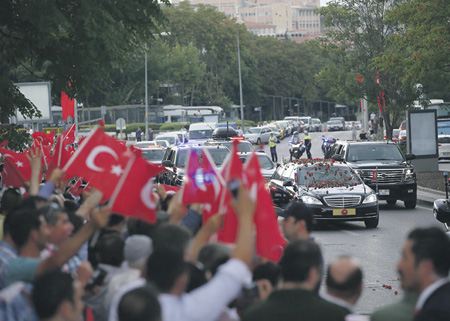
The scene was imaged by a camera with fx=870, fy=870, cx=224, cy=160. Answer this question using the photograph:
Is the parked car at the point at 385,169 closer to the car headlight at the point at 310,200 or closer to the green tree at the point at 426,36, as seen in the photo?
the green tree at the point at 426,36

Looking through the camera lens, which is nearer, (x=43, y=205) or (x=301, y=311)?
(x=301, y=311)

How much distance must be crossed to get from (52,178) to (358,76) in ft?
119

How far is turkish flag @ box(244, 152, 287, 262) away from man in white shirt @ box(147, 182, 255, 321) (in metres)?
0.76

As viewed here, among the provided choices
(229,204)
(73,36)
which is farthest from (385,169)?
(229,204)

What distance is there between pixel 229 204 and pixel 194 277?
669 millimetres

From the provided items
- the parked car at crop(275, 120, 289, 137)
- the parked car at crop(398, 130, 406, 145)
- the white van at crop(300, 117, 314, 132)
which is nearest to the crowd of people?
the parked car at crop(398, 130, 406, 145)

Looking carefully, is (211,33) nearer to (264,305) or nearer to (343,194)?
(343,194)

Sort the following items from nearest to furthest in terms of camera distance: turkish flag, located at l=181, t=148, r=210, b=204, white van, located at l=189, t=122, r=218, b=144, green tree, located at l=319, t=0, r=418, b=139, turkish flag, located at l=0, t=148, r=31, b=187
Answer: turkish flag, located at l=181, t=148, r=210, b=204 < turkish flag, located at l=0, t=148, r=31, b=187 < green tree, located at l=319, t=0, r=418, b=139 < white van, located at l=189, t=122, r=218, b=144

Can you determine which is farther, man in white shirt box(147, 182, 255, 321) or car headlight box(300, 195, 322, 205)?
car headlight box(300, 195, 322, 205)

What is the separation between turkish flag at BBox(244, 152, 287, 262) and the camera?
209 inches

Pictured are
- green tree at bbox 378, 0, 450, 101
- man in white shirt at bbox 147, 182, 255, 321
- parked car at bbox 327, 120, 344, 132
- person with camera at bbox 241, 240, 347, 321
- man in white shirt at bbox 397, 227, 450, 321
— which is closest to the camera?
man in white shirt at bbox 147, 182, 255, 321

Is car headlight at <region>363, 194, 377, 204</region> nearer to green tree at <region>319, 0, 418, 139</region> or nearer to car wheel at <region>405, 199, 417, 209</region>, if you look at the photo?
car wheel at <region>405, 199, 417, 209</region>

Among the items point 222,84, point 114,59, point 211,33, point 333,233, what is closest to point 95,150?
point 114,59

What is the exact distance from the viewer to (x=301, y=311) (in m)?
4.48
